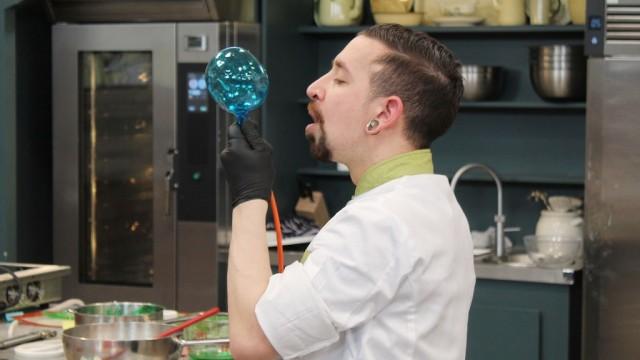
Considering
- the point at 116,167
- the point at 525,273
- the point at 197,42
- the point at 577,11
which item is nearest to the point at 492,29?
the point at 577,11

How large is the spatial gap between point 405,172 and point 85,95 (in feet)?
11.3

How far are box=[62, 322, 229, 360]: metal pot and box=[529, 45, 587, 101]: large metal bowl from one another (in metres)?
2.46

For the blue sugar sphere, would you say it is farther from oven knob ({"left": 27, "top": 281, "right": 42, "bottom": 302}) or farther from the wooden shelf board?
the wooden shelf board

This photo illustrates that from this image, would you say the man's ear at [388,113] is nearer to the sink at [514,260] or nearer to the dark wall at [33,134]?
the sink at [514,260]

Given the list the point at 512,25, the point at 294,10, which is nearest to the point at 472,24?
the point at 512,25

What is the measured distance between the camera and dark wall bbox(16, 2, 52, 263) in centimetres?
496

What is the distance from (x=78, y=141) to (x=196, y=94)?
0.61m

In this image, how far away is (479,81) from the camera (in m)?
4.73

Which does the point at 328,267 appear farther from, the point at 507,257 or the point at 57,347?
the point at 507,257

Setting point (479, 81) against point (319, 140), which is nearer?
point (319, 140)

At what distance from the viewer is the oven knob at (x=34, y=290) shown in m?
3.23

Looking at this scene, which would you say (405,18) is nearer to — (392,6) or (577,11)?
(392,6)

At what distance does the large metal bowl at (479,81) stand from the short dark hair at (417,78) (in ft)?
9.63

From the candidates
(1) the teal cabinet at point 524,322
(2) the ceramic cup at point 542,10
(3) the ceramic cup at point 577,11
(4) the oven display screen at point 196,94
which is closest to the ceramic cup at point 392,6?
(2) the ceramic cup at point 542,10
